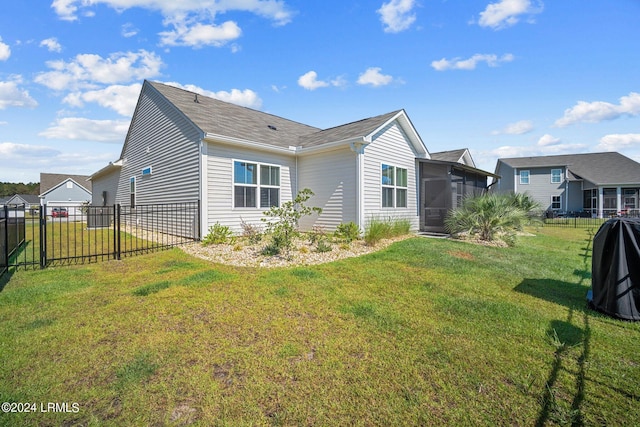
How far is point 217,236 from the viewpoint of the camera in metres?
8.84

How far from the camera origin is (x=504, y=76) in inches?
392

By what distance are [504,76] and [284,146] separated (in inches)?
334

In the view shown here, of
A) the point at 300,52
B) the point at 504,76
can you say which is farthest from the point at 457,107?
the point at 300,52

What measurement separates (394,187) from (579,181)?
89.9ft

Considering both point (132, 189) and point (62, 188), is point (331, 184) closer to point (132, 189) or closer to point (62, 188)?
point (132, 189)

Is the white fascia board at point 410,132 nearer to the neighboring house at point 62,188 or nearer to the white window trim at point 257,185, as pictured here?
the white window trim at point 257,185

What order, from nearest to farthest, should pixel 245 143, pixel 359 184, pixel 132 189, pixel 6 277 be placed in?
1. pixel 6 277
2. pixel 245 143
3. pixel 359 184
4. pixel 132 189

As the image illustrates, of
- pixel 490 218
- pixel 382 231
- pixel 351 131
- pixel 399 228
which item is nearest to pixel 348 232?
pixel 382 231

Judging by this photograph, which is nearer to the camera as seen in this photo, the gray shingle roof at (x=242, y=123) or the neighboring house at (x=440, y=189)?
the gray shingle roof at (x=242, y=123)

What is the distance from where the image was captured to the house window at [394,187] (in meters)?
11.5


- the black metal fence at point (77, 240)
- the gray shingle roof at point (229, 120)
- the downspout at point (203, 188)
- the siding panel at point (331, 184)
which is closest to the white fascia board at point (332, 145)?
the siding panel at point (331, 184)

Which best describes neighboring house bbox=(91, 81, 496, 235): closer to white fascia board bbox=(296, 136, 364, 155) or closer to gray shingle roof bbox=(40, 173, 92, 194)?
white fascia board bbox=(296, 136, 364, 155)

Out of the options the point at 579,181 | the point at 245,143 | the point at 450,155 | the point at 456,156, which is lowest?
the point at 245,143

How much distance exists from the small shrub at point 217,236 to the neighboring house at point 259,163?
12.0 inches
